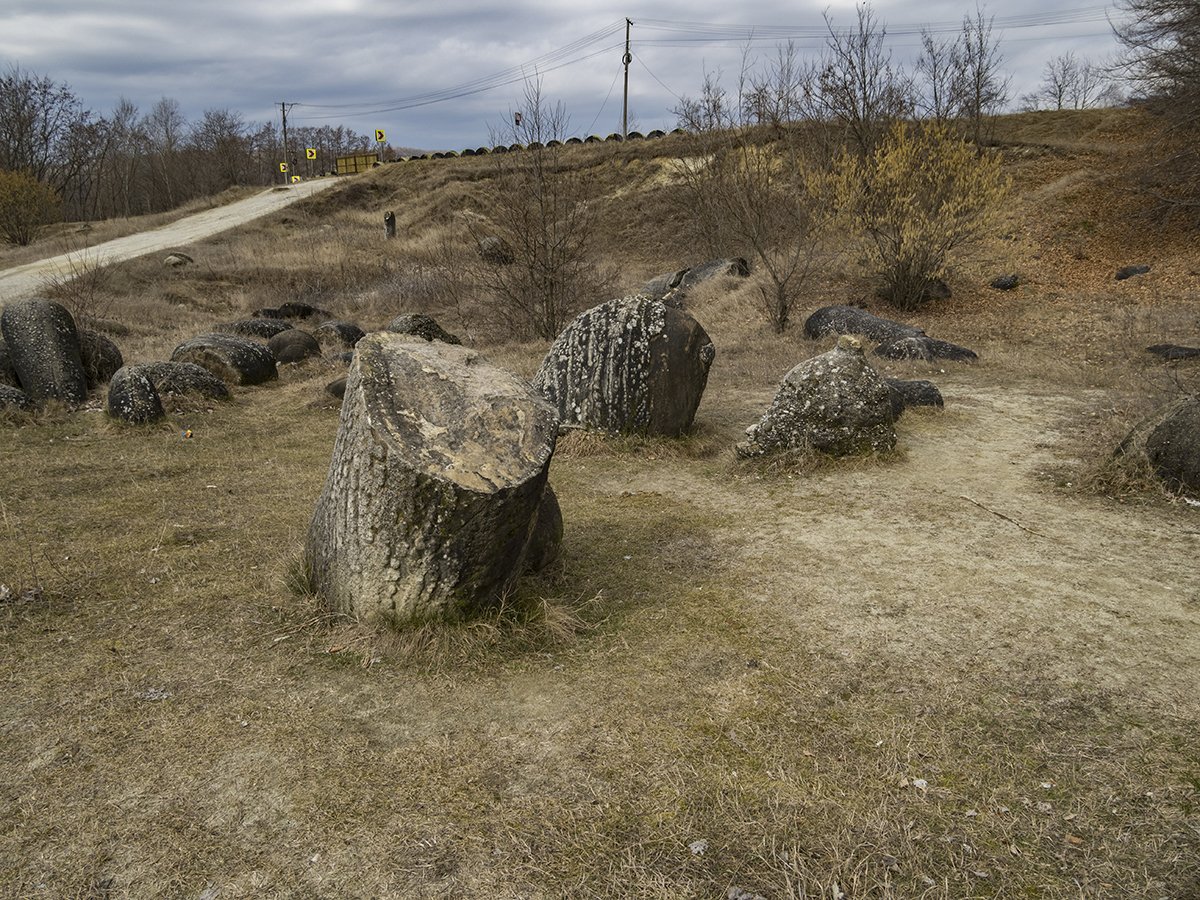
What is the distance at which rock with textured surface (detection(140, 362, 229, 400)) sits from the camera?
9961mm

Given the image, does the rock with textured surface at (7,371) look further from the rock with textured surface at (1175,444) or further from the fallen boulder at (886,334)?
the rock with textured surface at (1175,444)

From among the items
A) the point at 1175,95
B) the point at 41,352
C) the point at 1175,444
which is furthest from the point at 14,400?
the point at 1175,95

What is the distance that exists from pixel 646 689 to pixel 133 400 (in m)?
7.64

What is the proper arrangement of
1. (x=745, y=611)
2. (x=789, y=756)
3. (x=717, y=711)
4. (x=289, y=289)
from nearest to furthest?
(x=789, y=756) < (x=717, y=711) < (x=745, y=611) < (x=289, y=289)

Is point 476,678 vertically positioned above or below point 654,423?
below

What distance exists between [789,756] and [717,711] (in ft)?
1.36

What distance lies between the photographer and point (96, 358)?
11141mm

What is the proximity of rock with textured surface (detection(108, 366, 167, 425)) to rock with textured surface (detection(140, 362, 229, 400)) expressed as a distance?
1.66 ft

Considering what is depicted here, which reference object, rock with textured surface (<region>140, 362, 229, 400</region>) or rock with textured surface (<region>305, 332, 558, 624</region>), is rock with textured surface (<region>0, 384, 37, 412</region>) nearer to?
rock with textured surface (<region>140, 362, 229, 400</region>)

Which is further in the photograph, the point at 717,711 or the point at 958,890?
the point at 717,711

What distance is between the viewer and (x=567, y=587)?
492cm

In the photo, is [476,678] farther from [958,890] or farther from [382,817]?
[958,890]

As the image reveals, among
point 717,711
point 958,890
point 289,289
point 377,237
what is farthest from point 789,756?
point 377,237

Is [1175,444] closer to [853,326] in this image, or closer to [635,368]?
[635,368]
